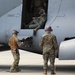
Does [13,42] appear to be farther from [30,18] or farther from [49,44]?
[49,44]

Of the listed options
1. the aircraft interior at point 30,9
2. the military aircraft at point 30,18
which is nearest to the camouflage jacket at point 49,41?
the military aircraft at point 30,18

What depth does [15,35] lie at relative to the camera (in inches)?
519

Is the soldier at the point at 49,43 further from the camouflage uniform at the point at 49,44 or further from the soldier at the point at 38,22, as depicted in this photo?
the soldier at the point at 38,22

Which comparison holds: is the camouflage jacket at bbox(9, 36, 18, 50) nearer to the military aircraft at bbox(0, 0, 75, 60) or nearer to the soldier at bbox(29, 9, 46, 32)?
the military aircraft at bbox(0, 0, 75, 60)

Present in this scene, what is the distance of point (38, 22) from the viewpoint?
13.5 meters

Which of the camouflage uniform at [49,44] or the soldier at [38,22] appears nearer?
the camouflage uniform at [49,44]

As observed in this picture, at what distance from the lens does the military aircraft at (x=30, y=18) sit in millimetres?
12938

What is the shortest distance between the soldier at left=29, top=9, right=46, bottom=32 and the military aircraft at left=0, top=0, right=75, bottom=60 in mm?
146

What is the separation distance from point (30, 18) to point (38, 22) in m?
0.69

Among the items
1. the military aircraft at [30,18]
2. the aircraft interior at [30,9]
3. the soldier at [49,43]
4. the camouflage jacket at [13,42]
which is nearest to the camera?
the soldier at [49,43]

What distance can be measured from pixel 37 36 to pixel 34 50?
2.52 ft

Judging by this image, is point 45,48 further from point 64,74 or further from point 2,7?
point 2,7

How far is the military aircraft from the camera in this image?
509 inches

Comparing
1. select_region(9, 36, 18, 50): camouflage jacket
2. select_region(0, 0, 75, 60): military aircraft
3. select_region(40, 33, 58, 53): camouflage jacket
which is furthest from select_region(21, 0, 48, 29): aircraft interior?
select_region(40, 33, 58, 53): camouflage jacket
